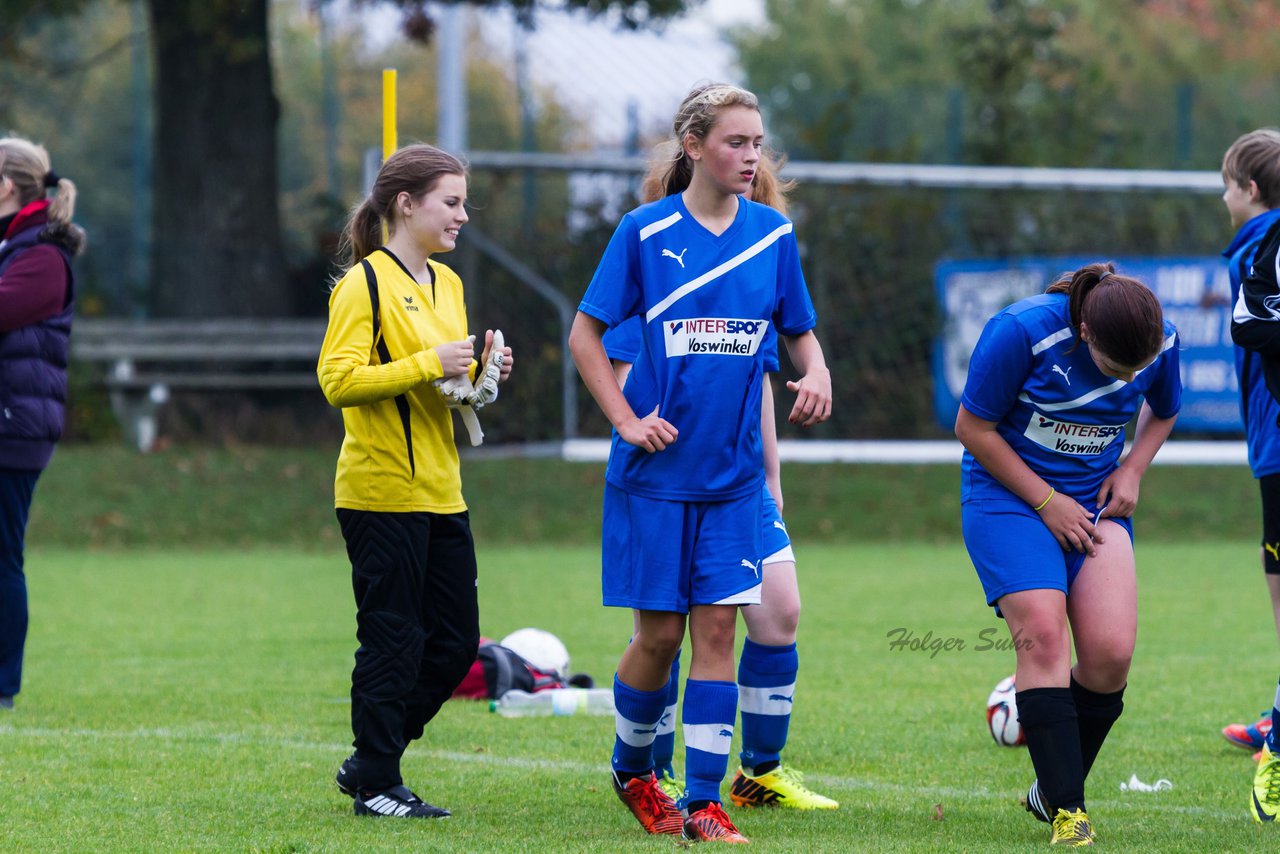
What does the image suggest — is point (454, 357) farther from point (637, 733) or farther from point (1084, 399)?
point (1084, 399)

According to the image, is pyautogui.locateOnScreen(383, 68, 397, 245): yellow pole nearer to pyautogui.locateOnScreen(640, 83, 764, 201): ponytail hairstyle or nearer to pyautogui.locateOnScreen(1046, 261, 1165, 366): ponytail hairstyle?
pyautogui.locateOnScreen(640, 83, 764, 201): ponytail hairstyle

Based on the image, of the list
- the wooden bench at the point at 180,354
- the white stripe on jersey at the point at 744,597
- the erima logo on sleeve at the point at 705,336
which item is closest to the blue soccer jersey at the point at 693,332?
the erima logo on sleeve at the point at 705,336

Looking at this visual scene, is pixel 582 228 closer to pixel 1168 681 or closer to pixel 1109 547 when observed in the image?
pixel 1168 681

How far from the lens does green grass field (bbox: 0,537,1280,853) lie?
4.63 meters

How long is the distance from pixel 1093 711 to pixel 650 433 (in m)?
1.51

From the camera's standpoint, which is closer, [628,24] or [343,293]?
[343,293]

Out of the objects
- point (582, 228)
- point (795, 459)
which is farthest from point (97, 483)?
point (795, 459)

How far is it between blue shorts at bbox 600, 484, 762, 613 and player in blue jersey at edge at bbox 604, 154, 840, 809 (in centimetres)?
53

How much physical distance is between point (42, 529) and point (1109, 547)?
12018 mm

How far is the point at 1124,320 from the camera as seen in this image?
4336mm

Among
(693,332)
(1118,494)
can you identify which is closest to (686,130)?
(693,332)

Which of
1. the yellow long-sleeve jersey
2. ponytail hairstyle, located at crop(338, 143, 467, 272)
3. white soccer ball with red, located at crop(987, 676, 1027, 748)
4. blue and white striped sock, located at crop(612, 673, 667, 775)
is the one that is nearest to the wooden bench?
white soccer ball with red, located at crop(987, 676, 1027, 748)

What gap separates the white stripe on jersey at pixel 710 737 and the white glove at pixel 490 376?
1.10 m

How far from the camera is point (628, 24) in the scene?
688 inches
